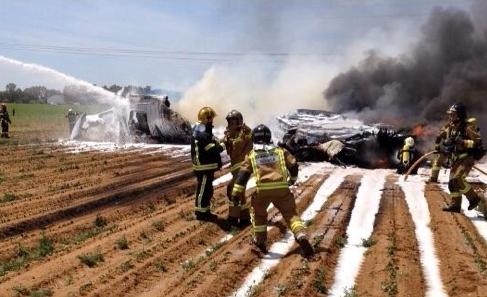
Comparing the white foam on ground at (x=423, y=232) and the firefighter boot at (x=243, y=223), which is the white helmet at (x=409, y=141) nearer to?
the white foam on ground at (x=423, y=232)

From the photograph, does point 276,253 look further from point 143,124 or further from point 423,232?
point 143,124

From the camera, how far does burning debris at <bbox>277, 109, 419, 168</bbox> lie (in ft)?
49.6

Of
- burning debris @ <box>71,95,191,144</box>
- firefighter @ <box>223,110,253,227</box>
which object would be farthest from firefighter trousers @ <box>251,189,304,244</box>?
burning debris @ <box>71,95,191,144</box>

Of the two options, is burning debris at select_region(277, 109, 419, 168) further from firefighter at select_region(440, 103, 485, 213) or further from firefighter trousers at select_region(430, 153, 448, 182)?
firefighter at select_region(440, 103, 485, 213)

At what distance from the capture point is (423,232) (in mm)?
7922

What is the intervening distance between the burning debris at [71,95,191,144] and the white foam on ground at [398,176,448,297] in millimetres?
9381

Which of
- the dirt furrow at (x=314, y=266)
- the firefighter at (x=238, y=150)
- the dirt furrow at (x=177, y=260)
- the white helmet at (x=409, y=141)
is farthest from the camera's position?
the white helmet at (x=409, y=141)

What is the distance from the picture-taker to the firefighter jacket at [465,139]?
8883 mm

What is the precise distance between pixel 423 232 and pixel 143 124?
13930 mm

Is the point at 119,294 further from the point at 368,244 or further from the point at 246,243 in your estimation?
the point at 368,244

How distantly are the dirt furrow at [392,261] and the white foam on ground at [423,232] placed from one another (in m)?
0.08

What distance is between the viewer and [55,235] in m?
7.76

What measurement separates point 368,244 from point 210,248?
6.90 feet

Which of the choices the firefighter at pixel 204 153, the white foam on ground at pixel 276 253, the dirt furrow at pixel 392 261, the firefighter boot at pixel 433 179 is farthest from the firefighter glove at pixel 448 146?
the firefighter at pixel 204 153
